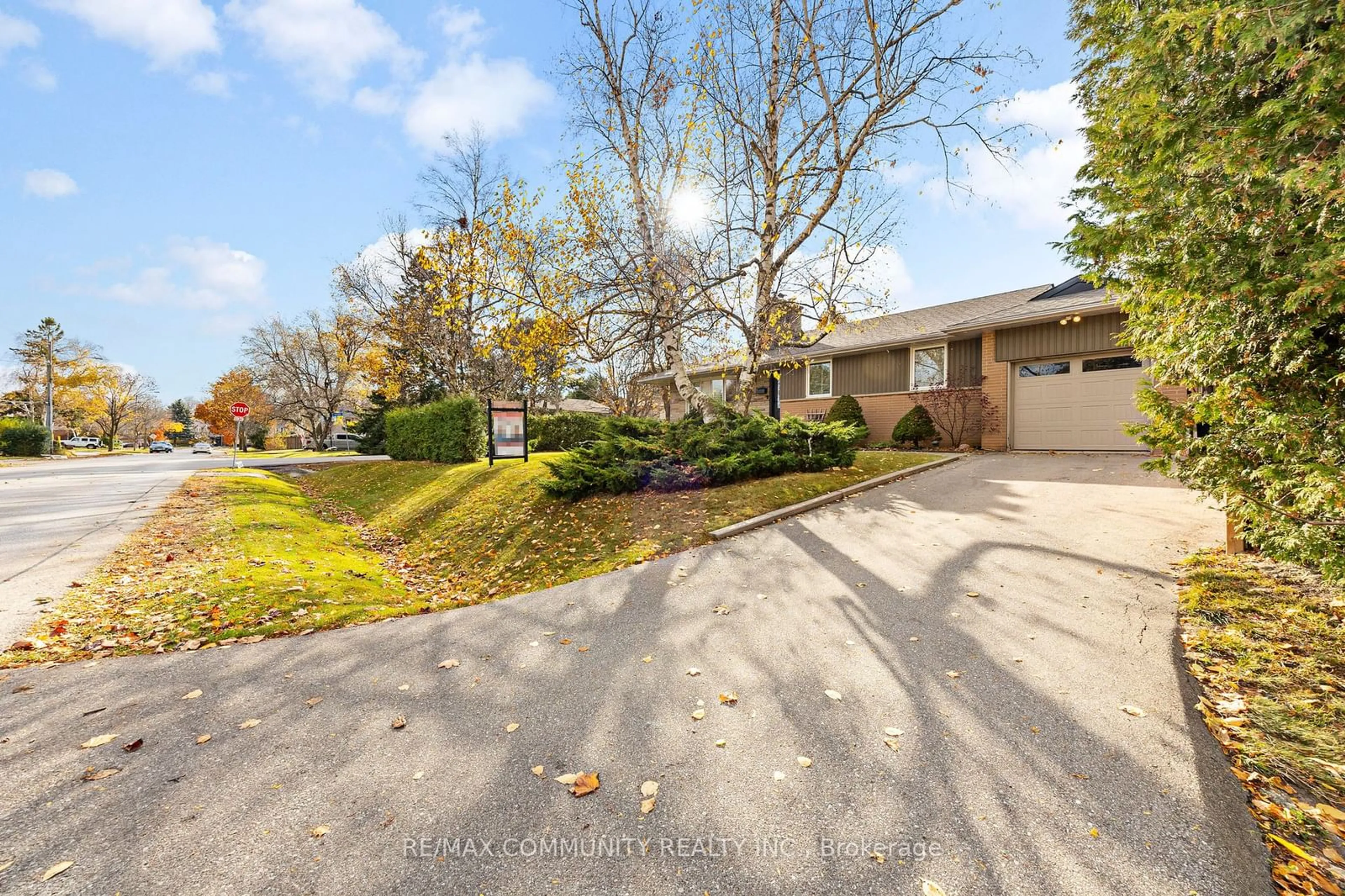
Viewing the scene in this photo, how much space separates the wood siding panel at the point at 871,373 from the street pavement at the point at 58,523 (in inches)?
701

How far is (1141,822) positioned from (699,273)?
29.8 feet

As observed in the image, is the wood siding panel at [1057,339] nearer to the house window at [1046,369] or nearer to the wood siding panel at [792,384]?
the house window at [1046,369]

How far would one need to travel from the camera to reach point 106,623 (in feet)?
14.3

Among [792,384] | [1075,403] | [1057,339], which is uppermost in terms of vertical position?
[1057,339]

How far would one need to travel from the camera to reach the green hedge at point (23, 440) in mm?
31047

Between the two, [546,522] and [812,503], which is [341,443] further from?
[812,503]

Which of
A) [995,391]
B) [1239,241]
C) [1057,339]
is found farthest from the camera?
[995,391]

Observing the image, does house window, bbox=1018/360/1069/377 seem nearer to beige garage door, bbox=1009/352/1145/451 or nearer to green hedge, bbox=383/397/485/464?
beige garage door, bbox=1009/352/1145/451

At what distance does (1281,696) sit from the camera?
292cm

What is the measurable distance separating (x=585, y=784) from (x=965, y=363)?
1625 centimetres

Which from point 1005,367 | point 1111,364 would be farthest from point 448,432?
point 1111,364

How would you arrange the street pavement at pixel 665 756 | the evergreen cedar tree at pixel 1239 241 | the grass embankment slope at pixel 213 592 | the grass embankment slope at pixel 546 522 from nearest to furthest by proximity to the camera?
the street pavement at pixel 665 756 < the evergreen cedar tree at pixel 1239 241 < the grass embankment slope at pixel 213 592 < the grass embankment slope at pixel 546 522

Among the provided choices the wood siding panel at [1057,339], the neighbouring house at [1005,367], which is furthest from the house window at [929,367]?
the wood siding panel at [1057,339]

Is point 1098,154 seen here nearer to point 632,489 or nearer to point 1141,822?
point 1141,822
